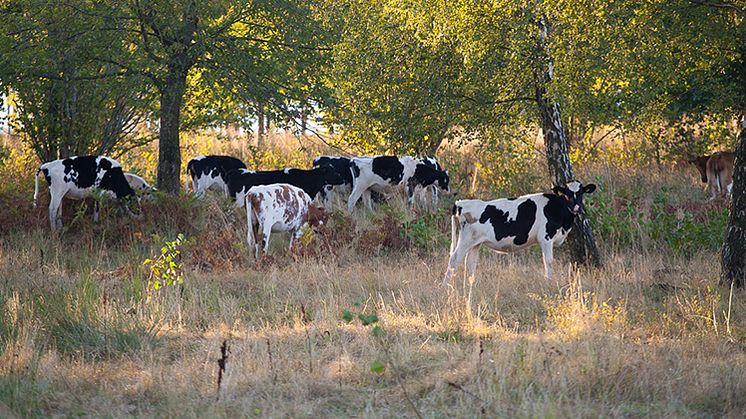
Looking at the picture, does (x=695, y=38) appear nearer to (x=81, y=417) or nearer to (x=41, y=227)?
(x=81, y=417)

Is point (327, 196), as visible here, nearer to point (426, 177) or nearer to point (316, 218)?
point (426, 177)

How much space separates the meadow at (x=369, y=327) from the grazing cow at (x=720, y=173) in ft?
16.2

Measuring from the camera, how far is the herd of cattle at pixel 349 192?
13.6m

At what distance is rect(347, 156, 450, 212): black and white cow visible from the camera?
2383 centimetres

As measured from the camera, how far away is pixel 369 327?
10500mm

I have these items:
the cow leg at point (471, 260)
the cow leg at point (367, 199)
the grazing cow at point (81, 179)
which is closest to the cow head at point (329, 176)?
the cow leg at point (367, 199)

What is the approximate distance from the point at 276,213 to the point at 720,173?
12.0 metres

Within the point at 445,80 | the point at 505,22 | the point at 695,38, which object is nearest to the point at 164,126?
the point at 445,80

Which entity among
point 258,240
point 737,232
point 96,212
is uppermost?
point 96,212

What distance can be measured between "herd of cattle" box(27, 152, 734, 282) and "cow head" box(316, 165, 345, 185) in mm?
24

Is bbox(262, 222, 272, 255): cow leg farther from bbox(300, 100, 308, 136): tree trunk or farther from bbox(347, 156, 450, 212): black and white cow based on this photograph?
bbox(347, 156, 450, 212): black and white cow

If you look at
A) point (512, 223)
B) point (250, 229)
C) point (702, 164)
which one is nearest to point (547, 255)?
point (512, 223)

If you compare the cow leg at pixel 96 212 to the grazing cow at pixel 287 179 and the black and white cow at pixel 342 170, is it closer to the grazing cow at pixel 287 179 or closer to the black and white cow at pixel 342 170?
the grazing cow at pixel 287 179

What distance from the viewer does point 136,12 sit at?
58.1ft
